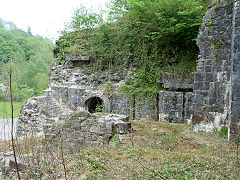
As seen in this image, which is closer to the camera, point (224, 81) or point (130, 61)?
point (224, 81)

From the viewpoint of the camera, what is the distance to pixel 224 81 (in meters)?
5.44

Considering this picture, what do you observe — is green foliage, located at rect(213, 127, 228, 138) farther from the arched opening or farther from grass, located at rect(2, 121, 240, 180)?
the arched opening

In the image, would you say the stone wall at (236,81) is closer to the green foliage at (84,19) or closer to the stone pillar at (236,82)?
the stone pillar at (236,82)

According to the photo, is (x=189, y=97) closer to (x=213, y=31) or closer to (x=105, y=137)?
(x=213, y=31)

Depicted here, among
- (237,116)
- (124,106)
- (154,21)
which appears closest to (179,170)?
(237,116)

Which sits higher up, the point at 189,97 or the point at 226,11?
the point at 226,11

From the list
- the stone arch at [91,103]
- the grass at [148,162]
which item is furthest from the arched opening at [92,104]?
the grass at [148,162]

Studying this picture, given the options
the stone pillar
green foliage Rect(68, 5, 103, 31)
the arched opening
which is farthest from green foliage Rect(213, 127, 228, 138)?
green foliage Rect(68, 5, 103, 31)

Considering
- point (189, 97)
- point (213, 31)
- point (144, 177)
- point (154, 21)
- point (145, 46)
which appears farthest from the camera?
point (145, 46)

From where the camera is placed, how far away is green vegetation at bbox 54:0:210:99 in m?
8.70

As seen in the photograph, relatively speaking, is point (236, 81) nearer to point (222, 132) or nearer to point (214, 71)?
point (214, 71)

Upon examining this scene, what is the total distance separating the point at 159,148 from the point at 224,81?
2.88 m

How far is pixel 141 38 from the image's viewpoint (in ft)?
36.3

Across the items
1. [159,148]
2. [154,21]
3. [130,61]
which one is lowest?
[159,148]
